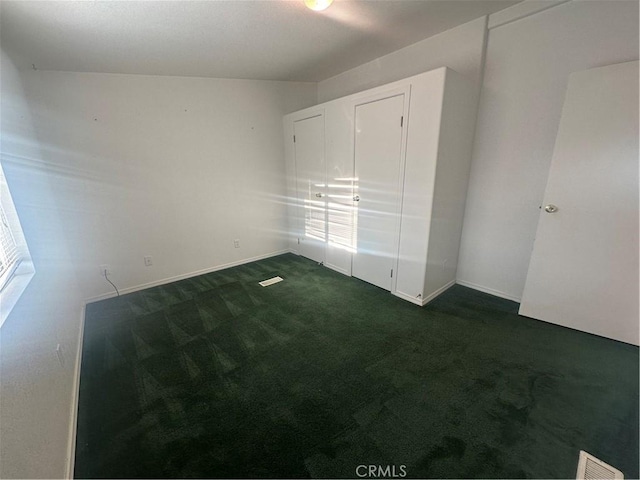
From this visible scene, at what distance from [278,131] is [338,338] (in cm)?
299

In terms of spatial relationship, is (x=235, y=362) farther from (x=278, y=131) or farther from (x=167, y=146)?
(x=278, y=131)

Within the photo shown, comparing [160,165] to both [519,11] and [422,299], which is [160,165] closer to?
[422,299]

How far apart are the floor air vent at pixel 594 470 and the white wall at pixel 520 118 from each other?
1.58 metres

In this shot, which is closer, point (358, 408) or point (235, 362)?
point (358, 408)

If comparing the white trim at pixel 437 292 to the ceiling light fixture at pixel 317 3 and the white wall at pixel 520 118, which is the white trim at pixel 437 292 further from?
the ceiling light fixture at pixel 317 3

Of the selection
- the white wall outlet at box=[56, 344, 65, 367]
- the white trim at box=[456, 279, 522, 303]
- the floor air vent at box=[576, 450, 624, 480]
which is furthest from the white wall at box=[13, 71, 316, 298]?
the floor air vent at box=[576, 450, 624, 480]

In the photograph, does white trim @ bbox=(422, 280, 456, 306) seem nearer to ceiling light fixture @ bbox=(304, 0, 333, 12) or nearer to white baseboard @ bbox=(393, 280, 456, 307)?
white baseboard @ bbox=(393, 280, 456, 307)

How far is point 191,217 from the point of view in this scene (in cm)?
338

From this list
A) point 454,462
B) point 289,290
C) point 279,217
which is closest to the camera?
point 454,462

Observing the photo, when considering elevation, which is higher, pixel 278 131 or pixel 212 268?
pixel 278 131

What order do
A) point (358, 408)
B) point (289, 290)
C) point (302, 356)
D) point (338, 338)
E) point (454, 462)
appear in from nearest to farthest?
point (454, 462) → point (358, 408) → point (302, 356) → point (338, 338) → point (289, 290)

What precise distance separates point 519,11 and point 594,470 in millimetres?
3013

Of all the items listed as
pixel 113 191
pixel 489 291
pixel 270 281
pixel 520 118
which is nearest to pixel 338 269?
pixel 270 281

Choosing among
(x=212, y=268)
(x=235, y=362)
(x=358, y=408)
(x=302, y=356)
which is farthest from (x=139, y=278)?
(x=358, y=408)
